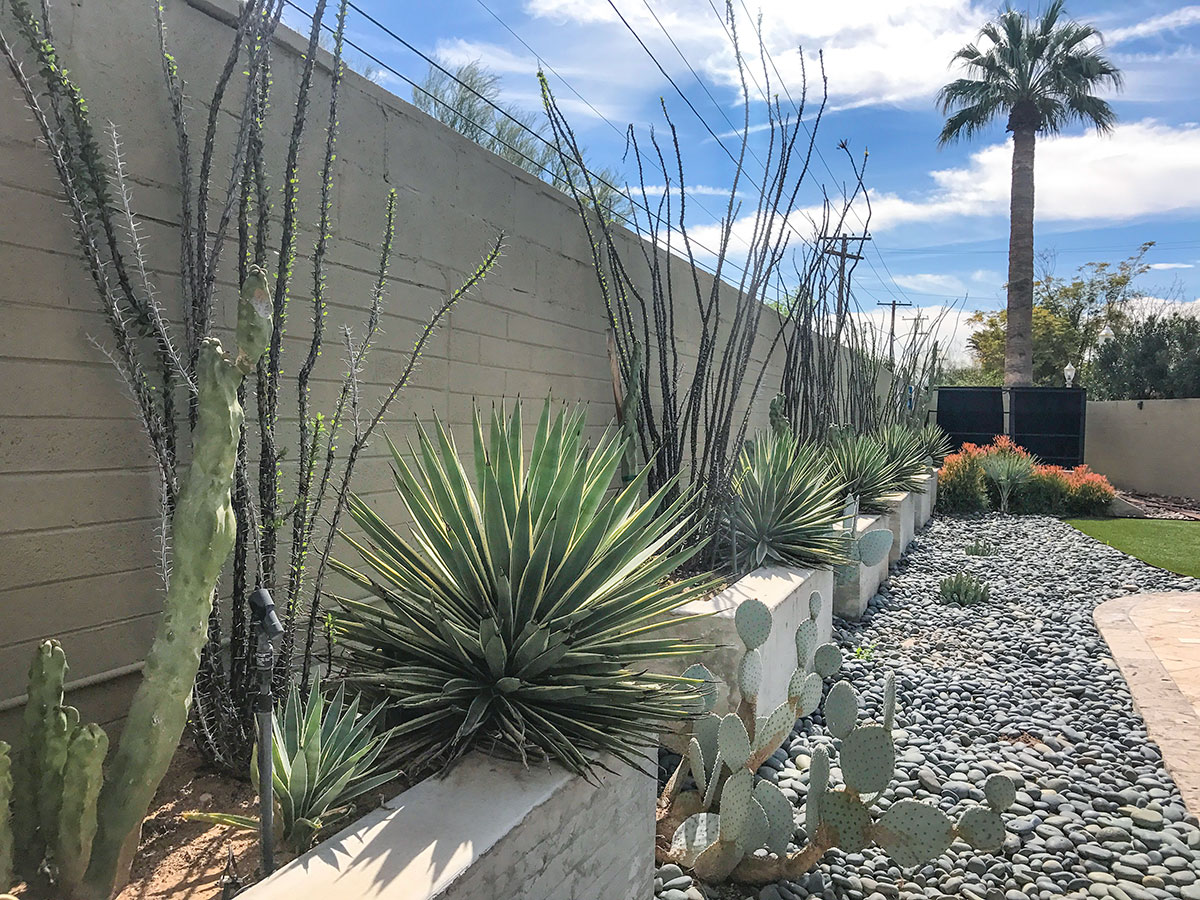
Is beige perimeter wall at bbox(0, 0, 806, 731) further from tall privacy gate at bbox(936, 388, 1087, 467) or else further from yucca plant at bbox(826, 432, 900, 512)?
tall privacy gate at bbox(936, 388, 1087, 467)

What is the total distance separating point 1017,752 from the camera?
12.8 ft

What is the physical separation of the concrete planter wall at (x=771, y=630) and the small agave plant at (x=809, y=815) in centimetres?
Result: 54

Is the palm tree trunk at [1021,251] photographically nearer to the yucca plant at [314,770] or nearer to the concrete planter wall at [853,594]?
the concrete planter wall at [853,594]

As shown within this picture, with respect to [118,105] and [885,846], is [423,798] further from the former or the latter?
[118,105]

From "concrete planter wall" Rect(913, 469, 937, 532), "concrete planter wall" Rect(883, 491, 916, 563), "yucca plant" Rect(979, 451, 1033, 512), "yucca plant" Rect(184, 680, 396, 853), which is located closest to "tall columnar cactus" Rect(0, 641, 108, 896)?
"yucca plant" Rect(184, 680, 396, 853)

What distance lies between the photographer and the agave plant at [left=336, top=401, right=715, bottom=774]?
230cm

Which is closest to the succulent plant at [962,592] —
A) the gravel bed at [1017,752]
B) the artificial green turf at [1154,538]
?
the gravel bed at [1017,752]

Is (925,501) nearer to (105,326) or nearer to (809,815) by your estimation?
(809,815)

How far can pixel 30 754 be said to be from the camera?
171 cm

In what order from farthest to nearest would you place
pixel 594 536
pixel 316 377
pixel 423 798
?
1. pixel 316 377
2. pixel 594 536
3. pixel 423 798

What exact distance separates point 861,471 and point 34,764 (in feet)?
24.2

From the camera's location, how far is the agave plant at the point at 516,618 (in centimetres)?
230

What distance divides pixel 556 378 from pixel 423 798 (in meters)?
2.92

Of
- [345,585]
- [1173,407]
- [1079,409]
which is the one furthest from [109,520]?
[1173,407]
